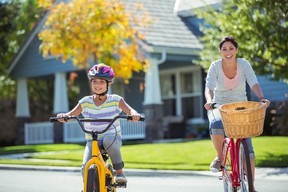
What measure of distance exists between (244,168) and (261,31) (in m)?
7.88

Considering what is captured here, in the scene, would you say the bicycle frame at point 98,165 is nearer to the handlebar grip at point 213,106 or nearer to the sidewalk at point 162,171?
the handlebar grip at point 213,106

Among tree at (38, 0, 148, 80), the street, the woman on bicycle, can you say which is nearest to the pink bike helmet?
the woman on bicycle

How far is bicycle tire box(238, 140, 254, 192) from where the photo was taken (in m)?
6.68

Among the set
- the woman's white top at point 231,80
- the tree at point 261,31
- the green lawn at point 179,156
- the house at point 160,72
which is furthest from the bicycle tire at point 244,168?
the house at point 160,72

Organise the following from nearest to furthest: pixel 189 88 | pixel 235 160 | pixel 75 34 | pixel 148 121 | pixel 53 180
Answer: pixel 235 160 → pixel 53 180 → pixel 75 34 → pixel 148 121 → pixel 189 88

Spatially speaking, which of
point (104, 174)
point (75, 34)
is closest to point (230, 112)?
point (104, 174)

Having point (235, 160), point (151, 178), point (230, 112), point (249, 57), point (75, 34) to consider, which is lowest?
point (151, 178)

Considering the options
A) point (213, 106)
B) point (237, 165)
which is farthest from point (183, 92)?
point (237, 165)

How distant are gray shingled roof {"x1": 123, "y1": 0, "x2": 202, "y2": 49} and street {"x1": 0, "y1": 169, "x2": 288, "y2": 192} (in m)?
9.69

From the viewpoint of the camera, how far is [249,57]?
47.9 ft

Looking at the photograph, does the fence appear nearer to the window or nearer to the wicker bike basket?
the window

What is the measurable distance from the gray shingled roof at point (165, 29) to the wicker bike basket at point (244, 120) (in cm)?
1614

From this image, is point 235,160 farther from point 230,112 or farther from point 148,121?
point 148,121

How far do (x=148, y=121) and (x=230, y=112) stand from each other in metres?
17.1
